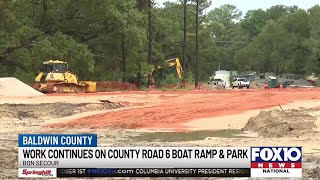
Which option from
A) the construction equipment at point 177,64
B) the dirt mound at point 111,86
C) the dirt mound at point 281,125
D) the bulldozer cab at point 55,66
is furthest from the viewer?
the construction equipment at point 177,64

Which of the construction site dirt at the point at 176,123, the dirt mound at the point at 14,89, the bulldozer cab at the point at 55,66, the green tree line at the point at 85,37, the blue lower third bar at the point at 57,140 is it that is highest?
the green tree line at the point at 85,37

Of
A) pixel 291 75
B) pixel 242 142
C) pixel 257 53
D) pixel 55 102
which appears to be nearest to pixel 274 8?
pixel 257 53

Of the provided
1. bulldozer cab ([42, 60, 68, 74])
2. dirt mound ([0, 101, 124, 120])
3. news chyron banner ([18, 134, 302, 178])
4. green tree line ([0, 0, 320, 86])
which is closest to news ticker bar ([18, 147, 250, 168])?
news chyron banner ([18, 134, 302, 178])

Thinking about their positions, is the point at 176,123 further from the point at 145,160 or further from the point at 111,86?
the point at 111,86

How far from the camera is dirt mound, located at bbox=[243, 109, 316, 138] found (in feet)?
56.9

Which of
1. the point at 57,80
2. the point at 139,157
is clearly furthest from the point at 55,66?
the point at 139,157

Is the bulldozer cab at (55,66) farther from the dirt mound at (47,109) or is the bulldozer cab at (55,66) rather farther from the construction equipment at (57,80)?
the dirt mound at (47,109)

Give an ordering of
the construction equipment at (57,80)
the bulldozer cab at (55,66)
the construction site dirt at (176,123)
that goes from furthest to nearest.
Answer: the bulldozer cab at (55,66)
the construction equipment at (57,80)
the construction site dirt at (176,123)

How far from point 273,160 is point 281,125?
11.3 meters

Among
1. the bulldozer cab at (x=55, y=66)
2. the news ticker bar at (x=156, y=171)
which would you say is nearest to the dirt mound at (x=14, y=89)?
the bulldozer cab at (x=55, y=66)

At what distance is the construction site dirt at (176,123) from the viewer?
49.8ft

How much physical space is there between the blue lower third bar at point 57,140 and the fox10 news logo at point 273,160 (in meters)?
2.26

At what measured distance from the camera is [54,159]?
24.2 feet

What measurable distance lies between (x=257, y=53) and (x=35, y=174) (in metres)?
110
